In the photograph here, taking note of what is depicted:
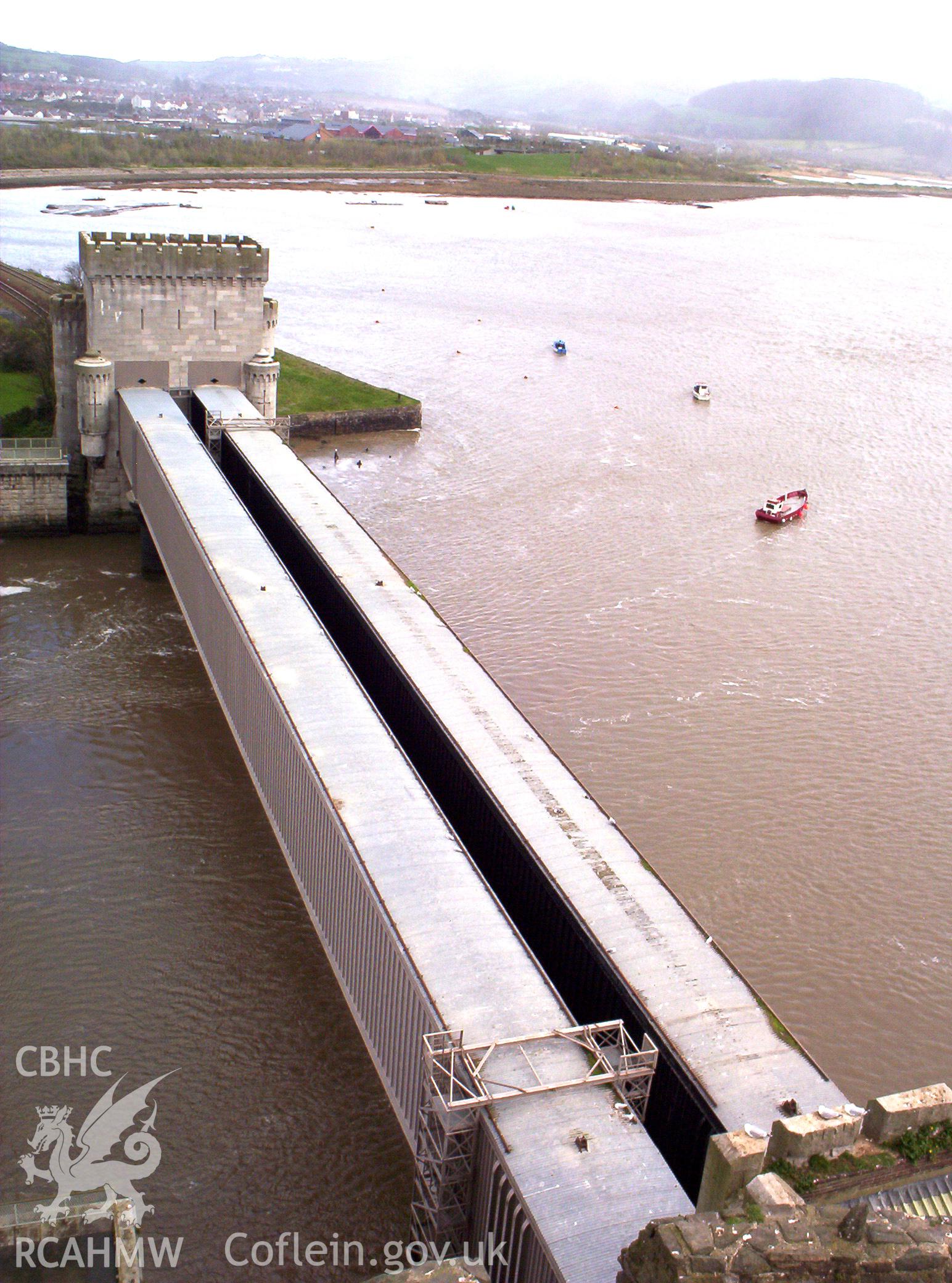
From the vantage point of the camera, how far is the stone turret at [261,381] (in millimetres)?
39781

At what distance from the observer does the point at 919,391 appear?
217 feet

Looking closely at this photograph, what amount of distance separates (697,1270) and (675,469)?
4400 centimetres

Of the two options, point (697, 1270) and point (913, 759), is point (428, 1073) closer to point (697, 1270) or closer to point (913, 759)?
point (697, 1270)

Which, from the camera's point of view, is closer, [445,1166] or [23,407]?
[445,1166]

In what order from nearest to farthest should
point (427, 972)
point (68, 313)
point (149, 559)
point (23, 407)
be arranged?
1. point (427, 972)
2. point (149, 559)
3. point (68, 313)
4. point (23, 407)

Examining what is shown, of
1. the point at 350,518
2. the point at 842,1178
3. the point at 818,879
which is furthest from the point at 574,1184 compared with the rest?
the point at 350,518

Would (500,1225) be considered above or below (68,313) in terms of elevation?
below

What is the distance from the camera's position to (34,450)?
38.1 metres

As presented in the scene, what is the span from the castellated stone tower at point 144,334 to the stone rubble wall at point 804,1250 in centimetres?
3358

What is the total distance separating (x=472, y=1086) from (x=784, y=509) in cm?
3565

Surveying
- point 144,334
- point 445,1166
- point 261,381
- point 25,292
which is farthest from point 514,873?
point 25,292

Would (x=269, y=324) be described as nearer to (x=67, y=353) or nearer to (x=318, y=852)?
(x=67, y=353)

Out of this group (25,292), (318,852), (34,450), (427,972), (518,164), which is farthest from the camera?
(518,164)

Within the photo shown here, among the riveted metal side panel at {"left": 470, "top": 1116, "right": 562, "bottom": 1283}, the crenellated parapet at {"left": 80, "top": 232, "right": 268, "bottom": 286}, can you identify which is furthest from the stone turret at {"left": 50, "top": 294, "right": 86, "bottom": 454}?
the riveted metal side panel at {"left": 470, "top": 1116, "right": 562, "bottom": 1283}
